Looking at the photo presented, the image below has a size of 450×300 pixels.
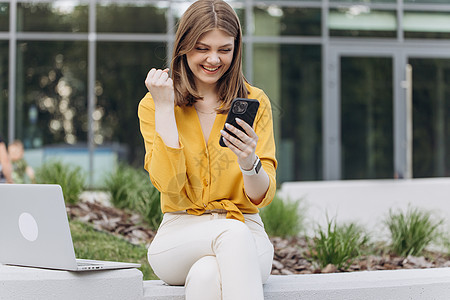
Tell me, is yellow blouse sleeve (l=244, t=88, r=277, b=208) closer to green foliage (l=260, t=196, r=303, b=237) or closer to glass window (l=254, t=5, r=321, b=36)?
green foliage (l=260, t=196, r=303, b=237)

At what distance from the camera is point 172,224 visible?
2604mm

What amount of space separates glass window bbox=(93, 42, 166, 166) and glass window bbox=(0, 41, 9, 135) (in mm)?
1476

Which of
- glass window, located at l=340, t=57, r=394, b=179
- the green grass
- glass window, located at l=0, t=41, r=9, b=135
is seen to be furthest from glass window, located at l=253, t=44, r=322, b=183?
the green grass

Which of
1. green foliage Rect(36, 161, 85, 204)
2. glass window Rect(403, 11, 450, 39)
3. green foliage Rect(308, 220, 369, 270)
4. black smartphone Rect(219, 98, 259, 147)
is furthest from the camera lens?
glass window Rect(403, 11, 450, 39)

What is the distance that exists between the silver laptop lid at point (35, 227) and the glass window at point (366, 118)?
8910mm

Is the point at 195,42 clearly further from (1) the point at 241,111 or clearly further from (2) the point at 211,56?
(1) the point at 241,111

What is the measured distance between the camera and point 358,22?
432 inches

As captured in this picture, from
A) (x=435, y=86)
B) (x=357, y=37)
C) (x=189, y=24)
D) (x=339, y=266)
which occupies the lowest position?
(x=339, y=266)

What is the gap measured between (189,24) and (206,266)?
0.97 meters

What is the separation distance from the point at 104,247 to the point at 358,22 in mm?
7873

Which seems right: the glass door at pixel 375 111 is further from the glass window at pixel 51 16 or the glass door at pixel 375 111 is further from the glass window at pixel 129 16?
the glass window at pixel 51 16

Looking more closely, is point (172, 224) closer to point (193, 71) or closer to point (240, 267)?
point (240, 267)

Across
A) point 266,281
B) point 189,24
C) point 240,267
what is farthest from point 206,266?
point 189,24

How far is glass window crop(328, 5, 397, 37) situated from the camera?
10961 millimetres
